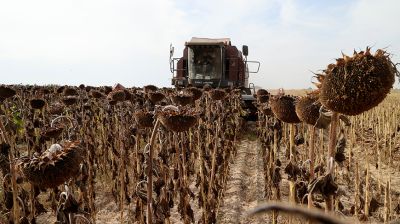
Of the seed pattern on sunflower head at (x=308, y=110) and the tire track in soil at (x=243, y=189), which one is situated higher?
the seed pattern on sunflower head at (x=308, y=110)

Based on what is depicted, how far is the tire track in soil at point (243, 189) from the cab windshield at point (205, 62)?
5580 millimetres

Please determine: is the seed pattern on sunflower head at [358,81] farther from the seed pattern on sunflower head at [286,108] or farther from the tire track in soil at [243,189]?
the tire track in soil at [243,189]

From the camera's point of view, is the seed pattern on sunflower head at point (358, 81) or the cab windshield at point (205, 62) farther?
the cab windshield at point (205, 62)

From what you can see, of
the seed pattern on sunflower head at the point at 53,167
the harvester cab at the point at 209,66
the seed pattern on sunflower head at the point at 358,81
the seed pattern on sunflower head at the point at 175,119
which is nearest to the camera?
the seed pattern on sunflower head at the point at 358,81

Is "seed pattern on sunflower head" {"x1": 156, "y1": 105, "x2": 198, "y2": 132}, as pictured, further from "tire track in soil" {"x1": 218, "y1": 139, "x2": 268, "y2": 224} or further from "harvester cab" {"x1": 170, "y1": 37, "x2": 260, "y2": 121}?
"harvester cab" {"x1": 170, "y1": 37, "x2": 260, "y2": 121}

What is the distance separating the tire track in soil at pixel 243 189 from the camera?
5.46m

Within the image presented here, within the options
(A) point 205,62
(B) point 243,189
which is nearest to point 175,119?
(B) point 243,189

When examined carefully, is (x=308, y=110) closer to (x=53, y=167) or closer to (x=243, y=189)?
(x=53, y=167)

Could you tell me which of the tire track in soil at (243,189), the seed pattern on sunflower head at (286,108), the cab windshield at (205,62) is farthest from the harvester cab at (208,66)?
the seed pattern on sunflower head at (286,108)

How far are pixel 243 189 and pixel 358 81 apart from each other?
5.35 m

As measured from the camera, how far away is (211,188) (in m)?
5.05

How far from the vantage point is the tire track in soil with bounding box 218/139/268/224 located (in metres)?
5.46

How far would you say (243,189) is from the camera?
675 cm

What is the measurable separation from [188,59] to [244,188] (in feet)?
29.0
